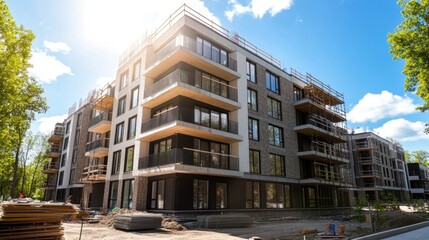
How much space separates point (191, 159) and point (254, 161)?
22.2ft

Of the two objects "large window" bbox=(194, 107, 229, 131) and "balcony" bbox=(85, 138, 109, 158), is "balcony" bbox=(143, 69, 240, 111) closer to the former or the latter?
"large window" bbox=(194, 107, 229, 131)

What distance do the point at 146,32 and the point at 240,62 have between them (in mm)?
9319

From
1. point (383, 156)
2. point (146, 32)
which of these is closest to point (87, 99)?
point (146, 32)

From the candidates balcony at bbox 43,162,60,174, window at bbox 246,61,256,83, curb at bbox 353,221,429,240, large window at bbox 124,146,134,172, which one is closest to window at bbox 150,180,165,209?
large window at bbox 124,146,134,172

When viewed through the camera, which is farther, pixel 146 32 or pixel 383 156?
pixel 383 156

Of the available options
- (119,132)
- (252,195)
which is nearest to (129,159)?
(119,132)

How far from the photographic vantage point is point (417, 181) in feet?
241

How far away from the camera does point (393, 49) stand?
69.3 feet

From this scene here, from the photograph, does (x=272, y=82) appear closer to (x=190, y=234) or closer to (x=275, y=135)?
(x=275, y=135)

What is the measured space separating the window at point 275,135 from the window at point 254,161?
2567mm

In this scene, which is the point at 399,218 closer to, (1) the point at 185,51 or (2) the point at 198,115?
(2) the point at 198,115

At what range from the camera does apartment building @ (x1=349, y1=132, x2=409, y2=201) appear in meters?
52.6

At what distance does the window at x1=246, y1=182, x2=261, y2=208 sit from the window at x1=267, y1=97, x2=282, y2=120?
7.27m

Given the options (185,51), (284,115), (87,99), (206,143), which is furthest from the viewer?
(87,99)
